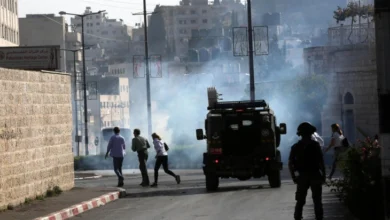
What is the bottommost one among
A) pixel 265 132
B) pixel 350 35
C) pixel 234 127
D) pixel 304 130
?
pixel 265 132

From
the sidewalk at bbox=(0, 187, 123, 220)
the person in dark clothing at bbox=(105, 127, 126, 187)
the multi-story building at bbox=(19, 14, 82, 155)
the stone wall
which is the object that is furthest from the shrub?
the multi-story building at bbox=(19, 14, 82, 155)

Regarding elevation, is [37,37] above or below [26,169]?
above

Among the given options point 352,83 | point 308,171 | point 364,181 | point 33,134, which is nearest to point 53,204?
point 33,134

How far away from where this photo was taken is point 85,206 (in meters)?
22.9

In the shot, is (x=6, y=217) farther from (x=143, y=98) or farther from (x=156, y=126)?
(x=143, y=98)

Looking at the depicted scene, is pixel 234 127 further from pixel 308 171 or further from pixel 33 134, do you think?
pixel 308 171

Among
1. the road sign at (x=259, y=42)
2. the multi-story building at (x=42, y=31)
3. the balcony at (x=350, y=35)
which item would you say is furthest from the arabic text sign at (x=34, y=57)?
the multi-story building at (x=42, y=31)

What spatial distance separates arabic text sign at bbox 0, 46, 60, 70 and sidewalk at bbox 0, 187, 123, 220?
3479mm

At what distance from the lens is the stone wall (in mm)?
22000

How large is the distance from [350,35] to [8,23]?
92.4 feet

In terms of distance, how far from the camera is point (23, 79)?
922 inches

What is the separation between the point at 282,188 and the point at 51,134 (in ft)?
20.2

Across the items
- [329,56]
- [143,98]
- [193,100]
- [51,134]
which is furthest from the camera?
[143,98]

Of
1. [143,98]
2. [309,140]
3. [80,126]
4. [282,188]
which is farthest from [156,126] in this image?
[309,140]
